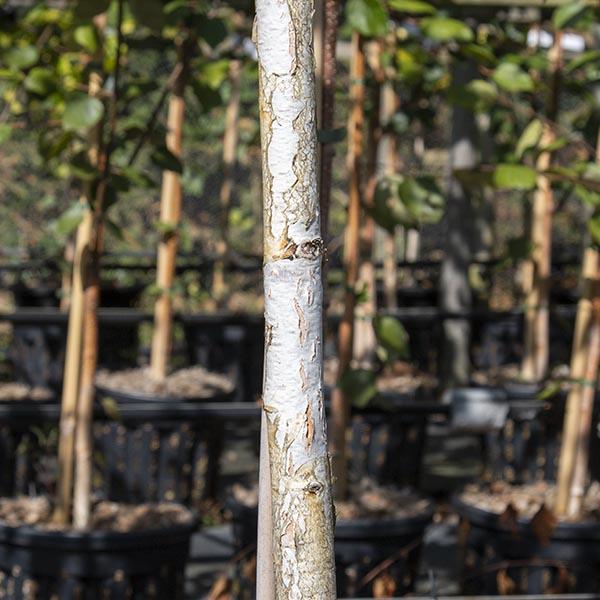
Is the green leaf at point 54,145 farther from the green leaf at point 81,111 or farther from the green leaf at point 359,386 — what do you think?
the green leaf at point 359,386

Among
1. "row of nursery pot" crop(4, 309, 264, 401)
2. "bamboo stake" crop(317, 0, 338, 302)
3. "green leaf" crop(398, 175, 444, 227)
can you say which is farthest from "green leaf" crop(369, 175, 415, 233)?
"row of nursery pot" crop(4, 309, 264, 401)

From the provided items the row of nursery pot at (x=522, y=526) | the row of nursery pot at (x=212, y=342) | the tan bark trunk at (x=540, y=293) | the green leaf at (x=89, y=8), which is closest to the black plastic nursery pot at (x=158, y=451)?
the row of nursery pot at (x=522, y=526)

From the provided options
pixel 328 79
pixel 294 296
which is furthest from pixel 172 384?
pixel 294 296

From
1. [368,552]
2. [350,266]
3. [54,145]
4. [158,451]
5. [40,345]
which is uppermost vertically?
[54,145]

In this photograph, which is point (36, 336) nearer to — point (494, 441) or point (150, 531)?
point (494, 441)

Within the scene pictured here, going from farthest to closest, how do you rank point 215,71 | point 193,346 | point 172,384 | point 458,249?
point 458,249, point 193,346, point 172,384, point 215,71

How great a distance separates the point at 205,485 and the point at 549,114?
4.67 ft

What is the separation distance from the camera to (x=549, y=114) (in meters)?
2.93

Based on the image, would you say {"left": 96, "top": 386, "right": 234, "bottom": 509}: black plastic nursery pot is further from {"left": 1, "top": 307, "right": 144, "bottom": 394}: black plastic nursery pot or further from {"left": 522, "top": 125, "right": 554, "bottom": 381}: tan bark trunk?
{"left": 1, "top": 307, "right": 144, "bottom": 394}: black plastic nursery pot

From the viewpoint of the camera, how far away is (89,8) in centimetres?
201

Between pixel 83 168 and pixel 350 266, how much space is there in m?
0.61

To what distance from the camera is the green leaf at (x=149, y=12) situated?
212 cm

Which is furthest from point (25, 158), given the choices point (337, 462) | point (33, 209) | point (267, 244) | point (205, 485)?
point (267, 244)

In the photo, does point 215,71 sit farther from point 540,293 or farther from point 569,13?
point 540,293
